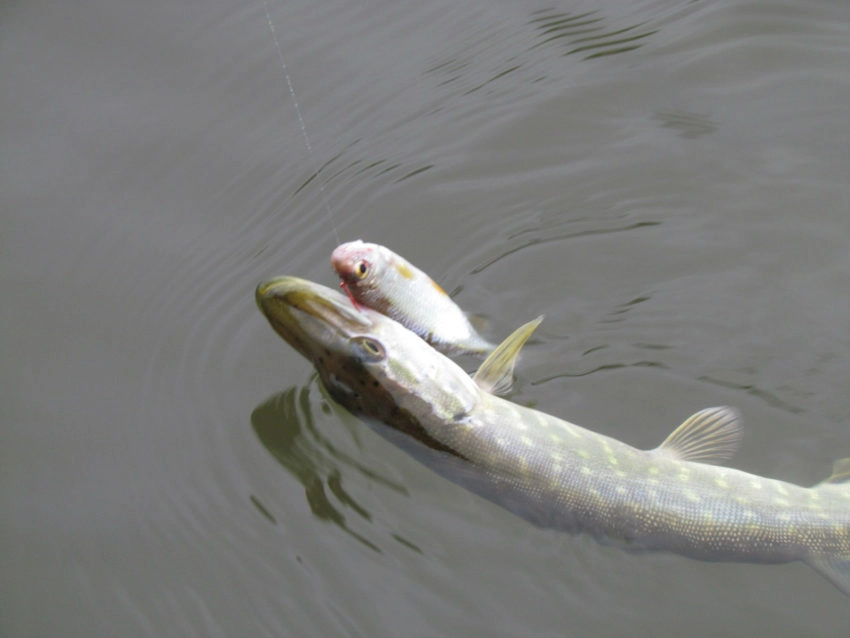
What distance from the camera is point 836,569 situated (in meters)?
3.63

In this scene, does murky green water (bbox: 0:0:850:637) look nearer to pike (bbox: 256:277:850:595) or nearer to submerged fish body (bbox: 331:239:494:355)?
pike (bbox: 256:277:850:595)

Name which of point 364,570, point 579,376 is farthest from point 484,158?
point 364,570

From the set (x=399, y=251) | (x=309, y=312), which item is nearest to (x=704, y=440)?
(x=309, y=312)

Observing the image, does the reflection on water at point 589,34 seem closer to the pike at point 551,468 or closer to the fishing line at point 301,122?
the fishing line at point 301,122

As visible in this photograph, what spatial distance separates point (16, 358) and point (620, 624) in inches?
142

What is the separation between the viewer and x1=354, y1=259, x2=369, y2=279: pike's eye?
3.74 m

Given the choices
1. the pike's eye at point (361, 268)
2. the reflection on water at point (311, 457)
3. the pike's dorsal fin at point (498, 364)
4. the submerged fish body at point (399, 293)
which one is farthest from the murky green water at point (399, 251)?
the pike's eye at point (361, 268)

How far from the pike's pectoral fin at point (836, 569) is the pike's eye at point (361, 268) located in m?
2.17

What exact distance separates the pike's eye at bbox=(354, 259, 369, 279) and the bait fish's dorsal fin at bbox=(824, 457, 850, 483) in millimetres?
2241

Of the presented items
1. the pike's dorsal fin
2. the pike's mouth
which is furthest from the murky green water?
the pike's mouth

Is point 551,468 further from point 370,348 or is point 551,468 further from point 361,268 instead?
point 361,268

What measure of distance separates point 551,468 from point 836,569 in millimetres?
1205

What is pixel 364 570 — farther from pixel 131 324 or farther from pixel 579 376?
pixel 131 324

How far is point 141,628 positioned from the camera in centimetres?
406
